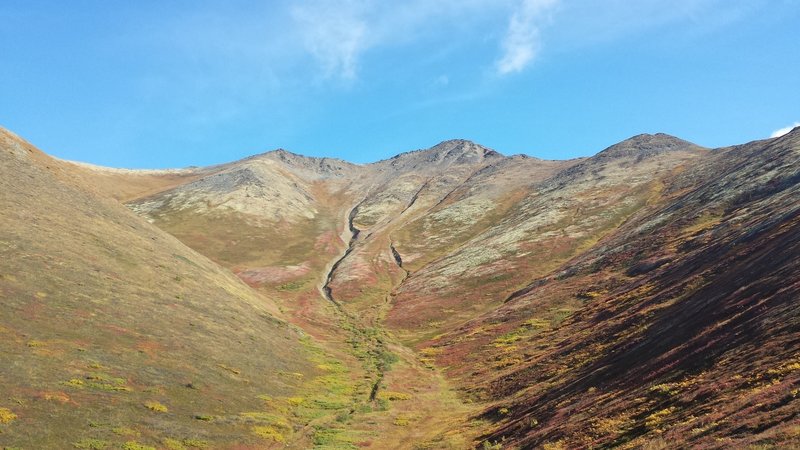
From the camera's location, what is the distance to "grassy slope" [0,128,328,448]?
2955 centimetres

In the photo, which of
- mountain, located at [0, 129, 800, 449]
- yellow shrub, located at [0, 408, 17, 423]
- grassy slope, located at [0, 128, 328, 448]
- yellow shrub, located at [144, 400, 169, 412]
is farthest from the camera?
yellow shrub, located at [144, 400, 169, 412]

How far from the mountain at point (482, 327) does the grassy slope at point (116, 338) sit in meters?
0.28

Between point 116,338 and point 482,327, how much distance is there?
171 feet

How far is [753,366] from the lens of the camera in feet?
85.3

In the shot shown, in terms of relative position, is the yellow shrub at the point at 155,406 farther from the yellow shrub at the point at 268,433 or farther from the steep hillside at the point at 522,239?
the steep hillside at the point at 522,239

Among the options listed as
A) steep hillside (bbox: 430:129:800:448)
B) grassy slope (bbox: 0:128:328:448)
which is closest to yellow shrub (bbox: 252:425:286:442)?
grassy slope (bbox: 0:128:328:448)

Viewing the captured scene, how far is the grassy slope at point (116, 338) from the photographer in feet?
96.9

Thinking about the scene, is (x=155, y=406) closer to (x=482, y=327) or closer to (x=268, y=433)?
(x=268, y=433)

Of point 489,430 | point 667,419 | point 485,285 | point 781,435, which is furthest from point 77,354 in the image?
point 485,285

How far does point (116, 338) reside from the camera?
4197cm

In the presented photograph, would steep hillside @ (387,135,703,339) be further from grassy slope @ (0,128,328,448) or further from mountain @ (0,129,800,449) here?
grassy slope @ (0,128,328,448)

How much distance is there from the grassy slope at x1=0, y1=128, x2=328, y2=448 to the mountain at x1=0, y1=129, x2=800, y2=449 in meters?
0.28

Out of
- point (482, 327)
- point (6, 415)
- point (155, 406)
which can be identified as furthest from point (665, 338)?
point (6, 415)

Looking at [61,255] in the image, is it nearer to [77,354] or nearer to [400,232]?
[77,354]
